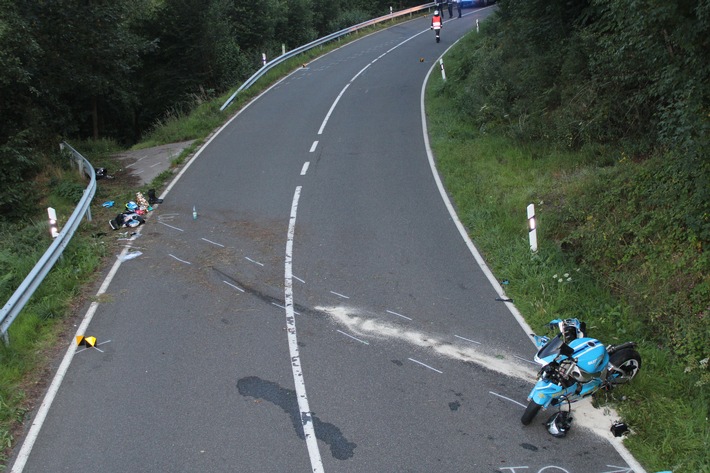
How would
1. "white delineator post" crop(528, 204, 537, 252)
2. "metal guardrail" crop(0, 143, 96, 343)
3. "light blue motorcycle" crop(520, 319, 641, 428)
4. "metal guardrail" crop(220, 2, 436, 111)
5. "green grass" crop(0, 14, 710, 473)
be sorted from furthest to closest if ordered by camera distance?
"metal guardrail" crop(220, 2, 436, 111) < "white delineator post" crop(528, 204, 537, 252) < "metal guardrail" crop(0, 143, 96, 343) < "green grass" crop(0, 14, 710, 473) < "light blue motorcycle" crop(520, 319, 641, 428)

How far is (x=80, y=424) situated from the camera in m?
7.11

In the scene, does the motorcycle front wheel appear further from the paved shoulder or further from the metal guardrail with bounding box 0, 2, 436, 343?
the paved shoulder

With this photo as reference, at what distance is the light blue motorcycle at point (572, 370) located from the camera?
21.4 feet

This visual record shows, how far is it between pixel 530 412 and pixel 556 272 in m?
3.77

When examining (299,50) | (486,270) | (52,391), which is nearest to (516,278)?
(486,270)

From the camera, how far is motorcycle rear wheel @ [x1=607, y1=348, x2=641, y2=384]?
702cm

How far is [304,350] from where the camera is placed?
8367 mm

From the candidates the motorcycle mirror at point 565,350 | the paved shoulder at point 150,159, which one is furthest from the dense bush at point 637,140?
the paved shoulder at point 150,159

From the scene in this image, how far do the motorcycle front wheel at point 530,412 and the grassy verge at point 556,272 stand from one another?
3.28 feet

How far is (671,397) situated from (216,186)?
11.7 metres

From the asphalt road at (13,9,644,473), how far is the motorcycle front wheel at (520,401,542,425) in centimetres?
14

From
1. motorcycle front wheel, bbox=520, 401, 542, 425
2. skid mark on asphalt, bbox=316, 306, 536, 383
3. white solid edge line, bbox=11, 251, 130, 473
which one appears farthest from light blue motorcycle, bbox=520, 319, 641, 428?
white solid edge line, bbox=11, 251, 130, 473

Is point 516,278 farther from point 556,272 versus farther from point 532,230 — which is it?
point 532,230

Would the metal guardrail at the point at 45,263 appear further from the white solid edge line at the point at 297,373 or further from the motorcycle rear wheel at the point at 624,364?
the motorcycle rear wheel at the point at 624,364
